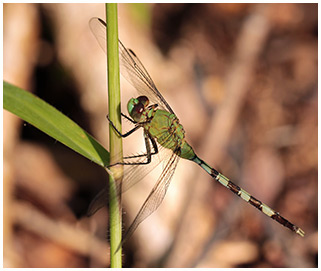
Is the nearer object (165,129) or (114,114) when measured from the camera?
(114,114)

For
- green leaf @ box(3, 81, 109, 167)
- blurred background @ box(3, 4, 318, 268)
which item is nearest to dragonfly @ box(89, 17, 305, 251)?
green leaf @ box(3, 81, 109, 167)

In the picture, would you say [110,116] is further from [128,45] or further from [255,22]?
[255,22]

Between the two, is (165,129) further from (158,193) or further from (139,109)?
(158,193)

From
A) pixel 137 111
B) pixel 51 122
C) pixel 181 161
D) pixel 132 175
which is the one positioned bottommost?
pixel 51 122

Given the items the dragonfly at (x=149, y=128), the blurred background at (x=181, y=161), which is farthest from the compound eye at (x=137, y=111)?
the blurred background at (x=181, y=161)

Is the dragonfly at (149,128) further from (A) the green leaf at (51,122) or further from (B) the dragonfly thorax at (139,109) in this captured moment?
(A) the green leaf at (51,122)

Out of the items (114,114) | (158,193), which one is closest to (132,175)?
(158,193)

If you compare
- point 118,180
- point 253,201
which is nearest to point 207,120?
→ point 253,201
